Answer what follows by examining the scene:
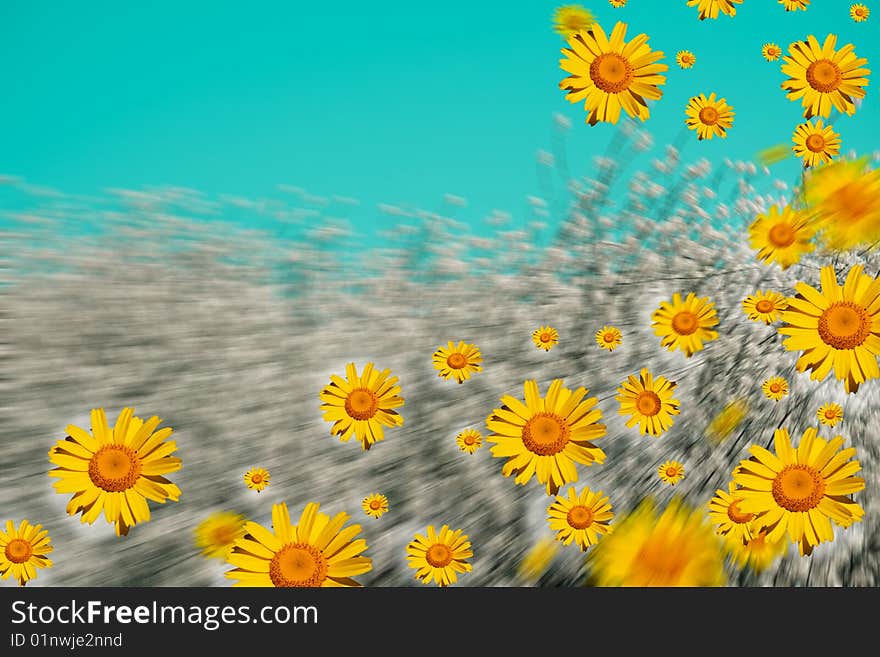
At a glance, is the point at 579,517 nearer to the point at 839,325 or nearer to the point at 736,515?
the point at 736,515

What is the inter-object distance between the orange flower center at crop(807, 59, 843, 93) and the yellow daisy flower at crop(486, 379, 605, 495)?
0.59 meters

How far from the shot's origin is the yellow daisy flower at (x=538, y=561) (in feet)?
4.39

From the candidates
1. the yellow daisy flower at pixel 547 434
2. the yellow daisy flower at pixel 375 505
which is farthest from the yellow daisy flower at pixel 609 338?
the yellow daisy flower at pixel 547 434

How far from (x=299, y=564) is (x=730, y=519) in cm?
68

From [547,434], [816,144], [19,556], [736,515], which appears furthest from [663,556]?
[19,556]

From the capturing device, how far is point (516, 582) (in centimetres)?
134

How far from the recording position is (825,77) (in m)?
0.95

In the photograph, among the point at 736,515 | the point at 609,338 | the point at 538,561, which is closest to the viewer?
the point at 736,515

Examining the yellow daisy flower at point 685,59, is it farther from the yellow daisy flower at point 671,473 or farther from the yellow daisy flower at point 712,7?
the yellow daisy flower at point 671,473

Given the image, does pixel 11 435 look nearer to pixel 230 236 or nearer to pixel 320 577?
pixel 230 236

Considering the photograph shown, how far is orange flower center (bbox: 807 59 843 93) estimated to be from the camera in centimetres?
95

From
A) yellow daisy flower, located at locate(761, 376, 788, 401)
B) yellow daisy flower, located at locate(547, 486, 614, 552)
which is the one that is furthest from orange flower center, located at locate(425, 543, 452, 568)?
yellow daisy flower, located at locate(761, 376, 788, 401)
